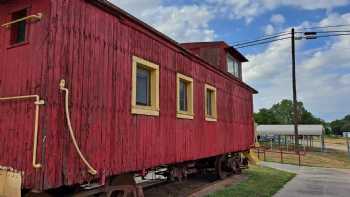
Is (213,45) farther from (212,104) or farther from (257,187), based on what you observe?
(257,187)

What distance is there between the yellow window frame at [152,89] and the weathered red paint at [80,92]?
0.13 meters

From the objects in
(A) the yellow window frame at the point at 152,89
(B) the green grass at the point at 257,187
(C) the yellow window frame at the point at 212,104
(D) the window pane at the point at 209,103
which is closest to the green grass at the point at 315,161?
(B) the green grass at the point at 257,187

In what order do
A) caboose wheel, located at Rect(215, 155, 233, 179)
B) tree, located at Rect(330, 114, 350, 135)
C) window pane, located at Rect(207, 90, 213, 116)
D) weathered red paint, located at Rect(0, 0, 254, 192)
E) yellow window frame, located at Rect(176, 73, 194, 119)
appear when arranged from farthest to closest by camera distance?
tree, located at Rect(330, 114, 350, 135), caboose wheel, located at Rect(215, 155, 233, 179), window pane, located at Rect(207, 90, 213, 116), yellow window frame, located at Rect(176, 73, 194, 119), weathered red paint, located at Rect(0, 0, 254, 192)

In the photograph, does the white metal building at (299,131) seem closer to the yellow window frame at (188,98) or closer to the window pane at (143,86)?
the yellow window frame at (188,98)

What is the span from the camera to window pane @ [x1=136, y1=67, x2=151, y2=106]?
21.0ft

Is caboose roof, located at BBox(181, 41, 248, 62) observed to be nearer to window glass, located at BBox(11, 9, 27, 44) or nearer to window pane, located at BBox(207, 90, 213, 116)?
window pane, located at BBox(207, 90, 213, 116)

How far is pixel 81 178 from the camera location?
4719 millimetres

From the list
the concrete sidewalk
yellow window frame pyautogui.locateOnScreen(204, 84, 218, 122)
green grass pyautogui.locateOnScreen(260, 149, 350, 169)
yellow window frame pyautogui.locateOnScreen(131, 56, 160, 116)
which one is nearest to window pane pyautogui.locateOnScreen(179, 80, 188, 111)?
yellow window frame pyautogui.locateOnScreen(204, 84, 218, 122)

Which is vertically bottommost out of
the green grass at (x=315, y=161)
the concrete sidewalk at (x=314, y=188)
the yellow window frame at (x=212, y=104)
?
the green grass at (x=315, y=161)

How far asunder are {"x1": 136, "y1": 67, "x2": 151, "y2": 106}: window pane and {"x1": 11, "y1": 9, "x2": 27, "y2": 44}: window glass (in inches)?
89.4

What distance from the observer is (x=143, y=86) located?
662 cm

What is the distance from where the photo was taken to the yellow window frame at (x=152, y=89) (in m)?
6.04

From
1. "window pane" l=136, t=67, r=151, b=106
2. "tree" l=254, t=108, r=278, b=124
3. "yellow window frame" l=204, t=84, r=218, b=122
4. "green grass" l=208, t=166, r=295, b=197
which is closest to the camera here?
A: "window pane" l=136, t=67, r=151, b=106

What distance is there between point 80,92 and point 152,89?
7.56 ft
